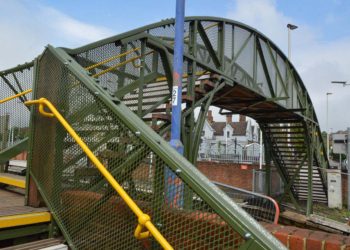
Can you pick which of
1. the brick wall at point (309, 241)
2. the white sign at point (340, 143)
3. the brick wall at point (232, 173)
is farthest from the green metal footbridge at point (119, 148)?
the brick wall at point (232, 173)

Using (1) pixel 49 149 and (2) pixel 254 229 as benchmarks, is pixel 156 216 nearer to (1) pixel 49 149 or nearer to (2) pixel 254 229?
(2) pixel 254 229

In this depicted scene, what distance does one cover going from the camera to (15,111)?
573 centimetres

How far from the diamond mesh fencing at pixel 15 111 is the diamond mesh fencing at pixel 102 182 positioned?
1.93 metres

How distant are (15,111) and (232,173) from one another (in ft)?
52.4

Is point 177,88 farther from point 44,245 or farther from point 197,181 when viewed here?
point 197,181

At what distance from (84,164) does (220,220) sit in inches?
63.9

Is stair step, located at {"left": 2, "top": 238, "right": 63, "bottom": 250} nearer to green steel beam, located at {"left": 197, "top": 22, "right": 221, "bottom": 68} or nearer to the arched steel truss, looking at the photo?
the arched steel truss

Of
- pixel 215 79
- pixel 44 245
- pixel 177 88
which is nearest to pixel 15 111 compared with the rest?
pixel 177 88

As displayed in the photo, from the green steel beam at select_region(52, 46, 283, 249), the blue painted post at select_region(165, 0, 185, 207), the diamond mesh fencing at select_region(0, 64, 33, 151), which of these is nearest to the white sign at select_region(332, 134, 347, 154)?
the blue painted post at select_region(165, 0, 185, 207)

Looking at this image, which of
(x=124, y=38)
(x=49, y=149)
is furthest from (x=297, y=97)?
(x=49, y=149)

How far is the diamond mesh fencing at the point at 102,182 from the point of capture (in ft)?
7.50

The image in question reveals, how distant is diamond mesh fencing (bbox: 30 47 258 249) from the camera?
2287 millimetres

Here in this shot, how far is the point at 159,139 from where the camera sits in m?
2.55

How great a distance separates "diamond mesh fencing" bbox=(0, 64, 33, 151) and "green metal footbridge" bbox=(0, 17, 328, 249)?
0.06 feet
